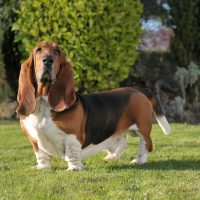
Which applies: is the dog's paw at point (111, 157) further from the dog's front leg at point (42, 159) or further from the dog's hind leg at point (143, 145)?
the dog's front leg at point (42, 159)

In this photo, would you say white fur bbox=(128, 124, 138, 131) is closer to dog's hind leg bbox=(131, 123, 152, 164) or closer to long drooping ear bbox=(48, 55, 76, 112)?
dog's hind leg bbox=(131, 123, 152, 164)

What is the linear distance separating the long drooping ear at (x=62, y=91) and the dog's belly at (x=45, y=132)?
14 cm

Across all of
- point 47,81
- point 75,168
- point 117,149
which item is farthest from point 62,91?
point 117,149

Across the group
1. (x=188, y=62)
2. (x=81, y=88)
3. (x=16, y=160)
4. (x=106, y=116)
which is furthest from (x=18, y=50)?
(x=106, y=116)

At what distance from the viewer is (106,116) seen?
665 centimetres

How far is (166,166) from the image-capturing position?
6.74 m

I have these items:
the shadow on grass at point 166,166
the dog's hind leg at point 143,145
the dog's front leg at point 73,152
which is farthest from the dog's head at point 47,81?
the dog's hind leg at point 143,145

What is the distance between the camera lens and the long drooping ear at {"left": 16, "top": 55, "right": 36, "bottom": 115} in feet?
19.8

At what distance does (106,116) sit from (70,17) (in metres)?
5.93

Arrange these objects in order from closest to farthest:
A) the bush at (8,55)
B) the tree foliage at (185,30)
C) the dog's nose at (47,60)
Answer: the dog's nose at (47,60) → the bush at (8,55) → the tree foliage at (185,30)

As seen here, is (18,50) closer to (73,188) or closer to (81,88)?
(81,88)

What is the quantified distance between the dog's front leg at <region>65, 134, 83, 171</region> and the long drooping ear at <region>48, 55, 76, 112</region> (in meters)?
0.35

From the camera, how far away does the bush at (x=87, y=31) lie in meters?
12.2

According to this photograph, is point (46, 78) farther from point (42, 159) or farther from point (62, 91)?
point (42, 159)
